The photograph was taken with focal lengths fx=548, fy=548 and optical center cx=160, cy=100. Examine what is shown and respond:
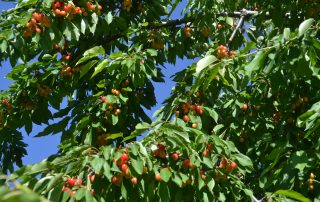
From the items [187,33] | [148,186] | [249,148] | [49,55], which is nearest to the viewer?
[148,186]

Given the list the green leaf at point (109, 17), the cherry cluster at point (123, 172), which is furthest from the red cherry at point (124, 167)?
the green leaf at point (109, 17)

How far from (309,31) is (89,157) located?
1232 mm

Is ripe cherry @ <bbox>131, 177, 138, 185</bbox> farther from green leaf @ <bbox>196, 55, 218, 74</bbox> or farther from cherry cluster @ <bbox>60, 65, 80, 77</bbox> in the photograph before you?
cherry cluster @ <bbox>60, 65, 80, 77</bbox>

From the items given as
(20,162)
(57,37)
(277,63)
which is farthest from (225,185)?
(20,162)

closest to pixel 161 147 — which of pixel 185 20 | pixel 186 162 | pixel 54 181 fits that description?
pixel 186 162

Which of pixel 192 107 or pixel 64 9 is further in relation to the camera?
pixel 64 9

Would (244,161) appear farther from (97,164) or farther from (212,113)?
(97,164)

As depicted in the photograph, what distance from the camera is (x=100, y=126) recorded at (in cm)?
375

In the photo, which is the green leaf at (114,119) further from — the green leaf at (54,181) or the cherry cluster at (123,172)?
the green leaf at (54,181)

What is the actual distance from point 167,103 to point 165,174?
1.25 m

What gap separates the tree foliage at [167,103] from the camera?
2682mm

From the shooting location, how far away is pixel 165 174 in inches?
105

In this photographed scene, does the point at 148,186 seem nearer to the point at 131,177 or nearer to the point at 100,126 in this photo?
the point at 131,177

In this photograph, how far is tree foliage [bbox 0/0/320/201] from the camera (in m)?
2.68
